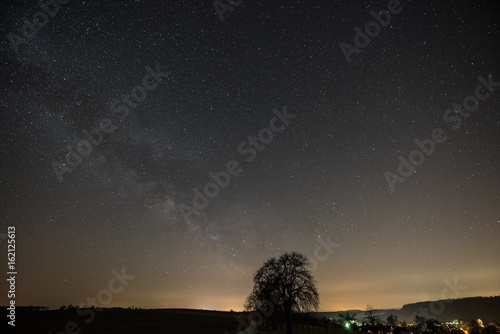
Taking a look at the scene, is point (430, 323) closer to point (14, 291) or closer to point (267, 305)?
point (267, 305)

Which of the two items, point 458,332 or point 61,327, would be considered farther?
point 458,332

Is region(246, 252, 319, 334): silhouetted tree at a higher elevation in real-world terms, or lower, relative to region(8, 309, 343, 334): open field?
higher

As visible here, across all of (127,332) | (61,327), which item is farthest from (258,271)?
(61,327)

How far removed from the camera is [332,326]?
82.7 m

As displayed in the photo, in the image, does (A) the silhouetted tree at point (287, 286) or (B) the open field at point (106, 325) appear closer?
(B) the open field at point (106, 325)

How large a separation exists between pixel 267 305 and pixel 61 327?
23.1m

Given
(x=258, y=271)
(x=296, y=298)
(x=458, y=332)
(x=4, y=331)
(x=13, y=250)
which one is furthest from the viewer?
(x=458, y=332)

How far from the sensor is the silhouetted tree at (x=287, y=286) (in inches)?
1297

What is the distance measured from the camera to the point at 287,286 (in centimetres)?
3375

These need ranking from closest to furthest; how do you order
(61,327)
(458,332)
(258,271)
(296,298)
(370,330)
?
(61,327), (296,298), (258,271), (370,330), (458,332)

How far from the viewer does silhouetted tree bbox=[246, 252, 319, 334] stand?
32938 millimetres

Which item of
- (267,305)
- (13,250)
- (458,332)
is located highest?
(13,250)

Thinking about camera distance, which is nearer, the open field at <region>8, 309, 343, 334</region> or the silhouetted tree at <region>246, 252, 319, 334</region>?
the open field at <region>8, 309, 343, 334</region>

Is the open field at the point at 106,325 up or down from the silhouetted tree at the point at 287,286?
down
